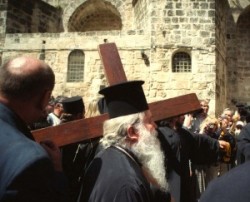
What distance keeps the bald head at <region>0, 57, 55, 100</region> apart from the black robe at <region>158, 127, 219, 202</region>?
2.27 m

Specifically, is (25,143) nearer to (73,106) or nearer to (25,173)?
(25,173)

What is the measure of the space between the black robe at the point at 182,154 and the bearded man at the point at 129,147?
148cm

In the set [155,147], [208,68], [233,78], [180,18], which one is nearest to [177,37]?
[180,18]

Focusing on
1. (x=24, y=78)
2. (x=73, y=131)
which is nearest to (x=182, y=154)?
(x=73, y=131)

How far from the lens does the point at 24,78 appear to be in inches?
71.5

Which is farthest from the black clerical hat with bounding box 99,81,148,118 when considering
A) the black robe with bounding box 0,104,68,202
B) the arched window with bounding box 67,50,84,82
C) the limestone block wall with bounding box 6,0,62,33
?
the limestone block wall with bounding box 6,0,62,33

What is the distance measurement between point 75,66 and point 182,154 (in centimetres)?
1050

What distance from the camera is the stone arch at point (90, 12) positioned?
1826 centimetres

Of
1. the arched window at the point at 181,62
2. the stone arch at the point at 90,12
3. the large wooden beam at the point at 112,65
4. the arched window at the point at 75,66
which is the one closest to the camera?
the large wooden beam at the point at 112,65

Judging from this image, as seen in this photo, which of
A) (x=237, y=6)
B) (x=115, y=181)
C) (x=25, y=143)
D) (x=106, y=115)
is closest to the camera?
(x=25, y=143)

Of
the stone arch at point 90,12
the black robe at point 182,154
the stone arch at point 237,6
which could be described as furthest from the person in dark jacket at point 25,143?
the stone arch at point 237,6

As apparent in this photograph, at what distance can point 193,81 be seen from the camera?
13383mm

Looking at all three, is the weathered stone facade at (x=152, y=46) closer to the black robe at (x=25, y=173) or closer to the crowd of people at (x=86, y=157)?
the crowd of people at (x=86, y=157)

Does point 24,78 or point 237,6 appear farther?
point 237,6
